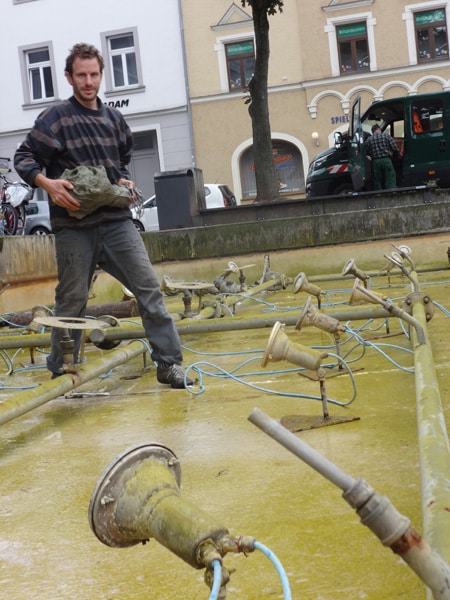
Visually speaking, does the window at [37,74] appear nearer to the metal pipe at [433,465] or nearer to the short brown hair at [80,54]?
the short brown hair at [80,54]

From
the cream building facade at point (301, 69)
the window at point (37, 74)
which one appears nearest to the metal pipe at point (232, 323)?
the cream building facade at point (301, 69)

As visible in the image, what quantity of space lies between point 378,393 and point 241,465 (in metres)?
1.05

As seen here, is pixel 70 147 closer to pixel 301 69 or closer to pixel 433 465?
pixel 433 465

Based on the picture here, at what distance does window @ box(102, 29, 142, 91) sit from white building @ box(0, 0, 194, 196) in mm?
30

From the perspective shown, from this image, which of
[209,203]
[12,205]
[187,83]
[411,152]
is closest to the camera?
[12,205]

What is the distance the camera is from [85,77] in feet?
12.5

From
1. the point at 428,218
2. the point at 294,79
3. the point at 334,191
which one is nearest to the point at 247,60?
the point at 294,79

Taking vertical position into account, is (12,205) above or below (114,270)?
above

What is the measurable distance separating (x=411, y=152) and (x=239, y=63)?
38.7ft

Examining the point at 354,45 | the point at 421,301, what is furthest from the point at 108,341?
the point at 354,45

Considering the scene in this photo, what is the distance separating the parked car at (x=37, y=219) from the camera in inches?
762

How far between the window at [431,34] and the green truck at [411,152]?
10029mm

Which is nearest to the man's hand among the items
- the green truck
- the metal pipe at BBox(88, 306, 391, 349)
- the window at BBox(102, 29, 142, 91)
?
the metal pipe at BBox(88, 306, 391, 349)

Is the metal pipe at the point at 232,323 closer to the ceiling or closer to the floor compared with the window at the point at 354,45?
closer to the floor
